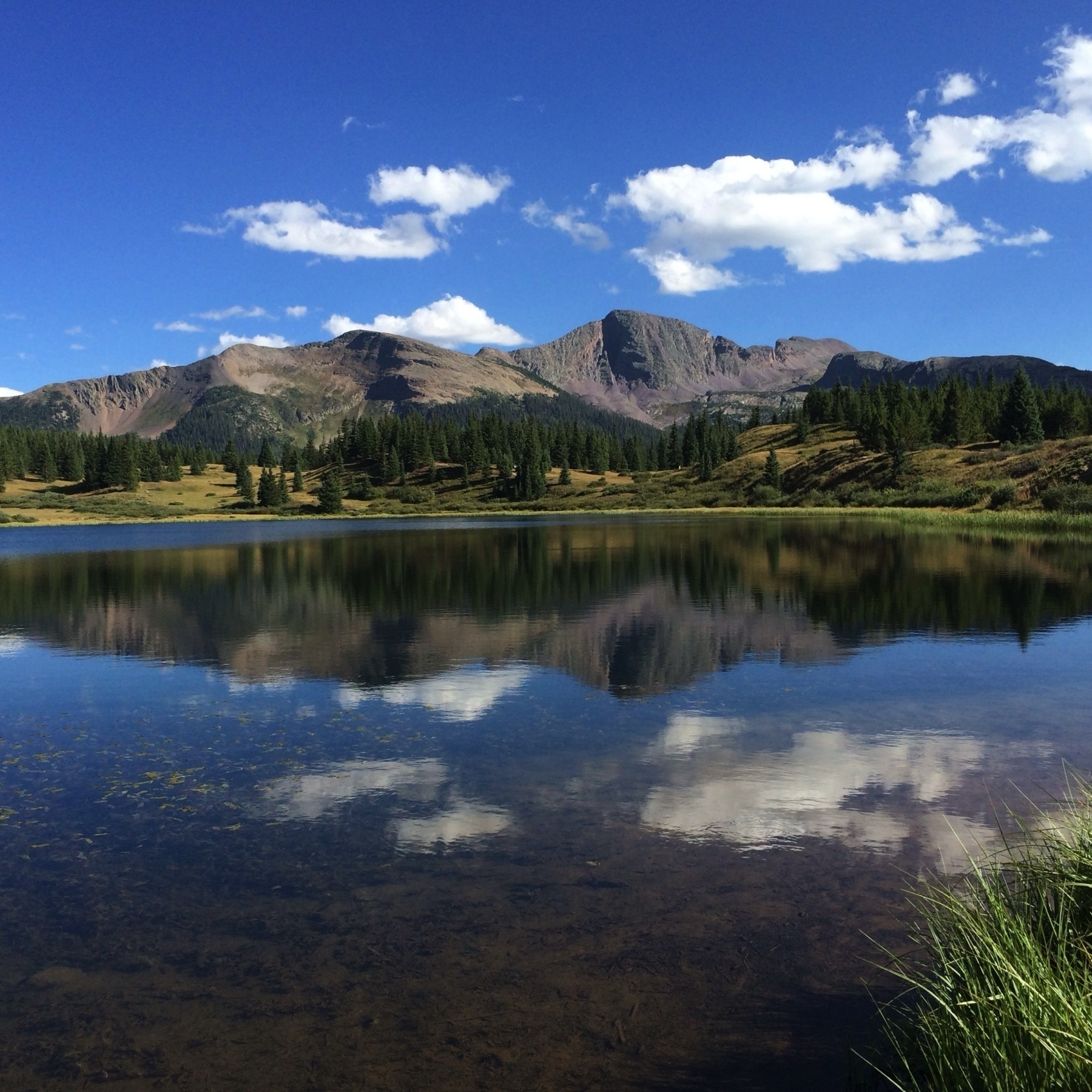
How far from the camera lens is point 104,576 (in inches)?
2434

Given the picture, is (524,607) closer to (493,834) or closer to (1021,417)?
(493,834)

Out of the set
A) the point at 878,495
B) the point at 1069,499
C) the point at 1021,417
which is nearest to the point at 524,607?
the point at 1069,499

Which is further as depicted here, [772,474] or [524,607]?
[772,474]

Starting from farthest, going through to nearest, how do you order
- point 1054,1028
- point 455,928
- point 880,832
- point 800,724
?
1. point 800,724
2. point 880,832
3. point 455,928
4. point 1054,1028

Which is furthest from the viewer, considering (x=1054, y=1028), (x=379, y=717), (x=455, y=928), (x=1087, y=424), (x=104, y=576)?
(x=1087, y=424)

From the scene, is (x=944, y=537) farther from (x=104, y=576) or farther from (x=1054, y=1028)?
(x=1054, y=1028)

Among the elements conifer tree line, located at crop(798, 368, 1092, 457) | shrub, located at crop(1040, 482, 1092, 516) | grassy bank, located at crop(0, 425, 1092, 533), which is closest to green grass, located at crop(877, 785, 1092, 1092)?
grassy bank, located at crop(0, 425, 1092, 533)

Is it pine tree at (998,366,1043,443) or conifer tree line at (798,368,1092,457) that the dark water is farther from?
conifer tree line at (798,368,1092,457)

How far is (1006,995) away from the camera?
22.0 feet

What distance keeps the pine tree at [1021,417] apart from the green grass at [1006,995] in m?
160

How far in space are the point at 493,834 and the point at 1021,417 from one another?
540 ft

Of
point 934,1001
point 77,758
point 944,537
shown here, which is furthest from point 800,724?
point 944,537

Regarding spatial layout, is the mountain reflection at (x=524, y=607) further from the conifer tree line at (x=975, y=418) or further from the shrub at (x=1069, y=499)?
the conifer tree line at (x=975, y=418)

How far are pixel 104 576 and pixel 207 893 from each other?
2219 inches
